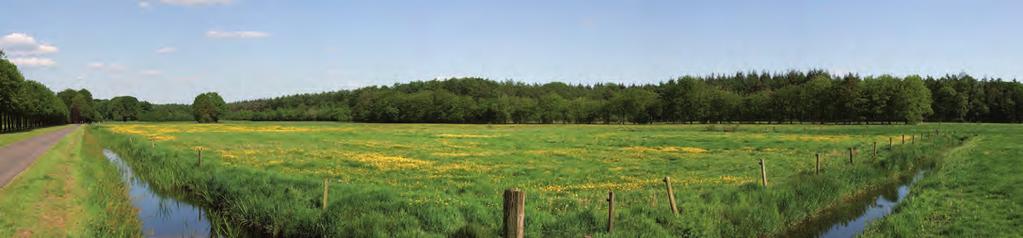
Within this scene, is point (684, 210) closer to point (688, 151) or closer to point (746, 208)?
point (746, 208)

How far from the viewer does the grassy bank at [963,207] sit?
15094 millimetres

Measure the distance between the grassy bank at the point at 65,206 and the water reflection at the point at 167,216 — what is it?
0.47 meters

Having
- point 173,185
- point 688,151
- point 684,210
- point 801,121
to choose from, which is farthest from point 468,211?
point 801,121

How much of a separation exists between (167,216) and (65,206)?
323 cm

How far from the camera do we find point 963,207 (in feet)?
59.1

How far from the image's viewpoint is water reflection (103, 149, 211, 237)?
17.3m

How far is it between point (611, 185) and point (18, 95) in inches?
3266

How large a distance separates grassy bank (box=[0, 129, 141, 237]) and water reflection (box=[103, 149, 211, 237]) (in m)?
0.47

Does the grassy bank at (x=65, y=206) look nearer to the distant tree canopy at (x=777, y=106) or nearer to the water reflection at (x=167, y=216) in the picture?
the water reflection at (x=167, y=216)

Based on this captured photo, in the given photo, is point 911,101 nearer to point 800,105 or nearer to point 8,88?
point 800,105

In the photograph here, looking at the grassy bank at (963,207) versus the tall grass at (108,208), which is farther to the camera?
the tall grass at (108,208)

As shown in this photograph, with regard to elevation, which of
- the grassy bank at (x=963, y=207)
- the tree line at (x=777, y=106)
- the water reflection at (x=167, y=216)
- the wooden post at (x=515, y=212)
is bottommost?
the water reflection at (x=167, y=216)

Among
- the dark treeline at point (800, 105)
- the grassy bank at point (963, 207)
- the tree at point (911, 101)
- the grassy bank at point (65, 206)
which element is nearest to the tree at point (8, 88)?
the grassy bank at point (65, 206)

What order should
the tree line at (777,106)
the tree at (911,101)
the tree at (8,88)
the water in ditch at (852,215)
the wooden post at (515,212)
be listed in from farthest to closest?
1. the tree line at (777,106)
2. the tree at (911,101)
3. the tree at (8,88)
4. the water in ditch at (852,215)
5. the wooden post at (515,212)
